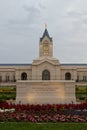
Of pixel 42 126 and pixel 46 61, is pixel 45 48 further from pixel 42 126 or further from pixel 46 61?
pixel 42 126

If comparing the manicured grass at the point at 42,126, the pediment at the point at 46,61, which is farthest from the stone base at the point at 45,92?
the pediment at the point at 46,61

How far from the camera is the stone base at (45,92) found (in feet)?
73.9

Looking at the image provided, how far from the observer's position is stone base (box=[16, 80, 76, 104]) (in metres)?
22.5

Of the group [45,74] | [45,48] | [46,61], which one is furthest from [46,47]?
[45,74]

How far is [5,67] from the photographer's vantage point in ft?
250

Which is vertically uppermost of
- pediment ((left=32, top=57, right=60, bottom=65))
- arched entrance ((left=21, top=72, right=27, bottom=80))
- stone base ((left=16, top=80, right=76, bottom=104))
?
pediment ((left=32, top=57, right=60, bottom=65))

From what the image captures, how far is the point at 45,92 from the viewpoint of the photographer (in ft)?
74.3

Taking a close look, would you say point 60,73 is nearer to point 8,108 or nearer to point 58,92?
point 58,92

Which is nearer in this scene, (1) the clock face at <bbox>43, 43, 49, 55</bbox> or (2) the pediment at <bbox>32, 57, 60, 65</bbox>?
(2) the pediment at <bbox>32, 57, 60, 65</bbox>

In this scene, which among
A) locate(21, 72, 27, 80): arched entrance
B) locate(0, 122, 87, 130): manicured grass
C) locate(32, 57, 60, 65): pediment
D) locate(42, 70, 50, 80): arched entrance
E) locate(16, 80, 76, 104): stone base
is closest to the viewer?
locate(0, 122, 87, 130): manicured grass

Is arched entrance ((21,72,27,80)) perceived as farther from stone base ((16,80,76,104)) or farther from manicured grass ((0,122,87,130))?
manicured grass ((0,122,87,130))

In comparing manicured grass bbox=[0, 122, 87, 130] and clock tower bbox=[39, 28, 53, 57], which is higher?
clock tower bbox=[39, 28, 53, 57]

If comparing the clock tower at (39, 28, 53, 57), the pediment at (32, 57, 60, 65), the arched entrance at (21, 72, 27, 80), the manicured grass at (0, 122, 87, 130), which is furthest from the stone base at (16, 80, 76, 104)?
the arched entrance at (21, 72, 27, 80)

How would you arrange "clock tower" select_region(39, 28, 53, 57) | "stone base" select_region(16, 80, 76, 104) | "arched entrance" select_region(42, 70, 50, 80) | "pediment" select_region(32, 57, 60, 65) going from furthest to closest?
"arched entrance" select_region(42, 70, 50, 80)
"clock tower" select_region(39, 28, 53, 57)
"pediment" select_region(32, 57, 60, 65)
"stone base" select_region(16, 80, 76, 104)
